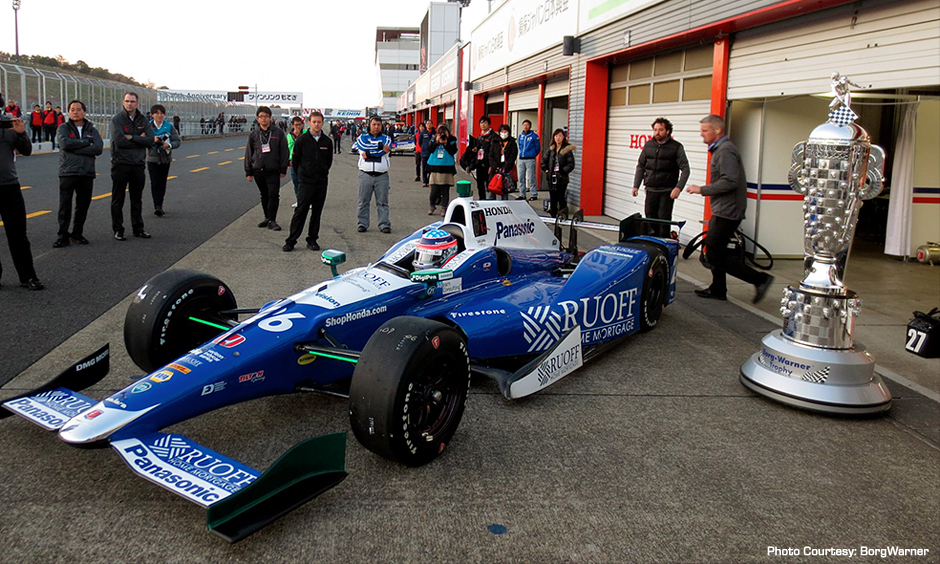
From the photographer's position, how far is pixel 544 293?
565 cm

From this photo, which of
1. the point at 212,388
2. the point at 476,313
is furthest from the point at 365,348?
the point at 476,313

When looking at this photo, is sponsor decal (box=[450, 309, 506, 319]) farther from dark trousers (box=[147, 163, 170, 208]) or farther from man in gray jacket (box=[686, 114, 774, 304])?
dark trousers (box=[147, 163, 170, 208])

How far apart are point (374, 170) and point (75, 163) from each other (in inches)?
171

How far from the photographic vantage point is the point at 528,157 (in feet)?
58.1

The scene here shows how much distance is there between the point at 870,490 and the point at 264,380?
10.5 ft

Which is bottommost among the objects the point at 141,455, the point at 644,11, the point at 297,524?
the point at 297,524

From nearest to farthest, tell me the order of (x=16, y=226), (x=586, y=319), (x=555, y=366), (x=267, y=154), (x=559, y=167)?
(x=555, y=366), (x=586, y=319), (x=16, y=226), (x=267, y=154), (x=559, y=167)

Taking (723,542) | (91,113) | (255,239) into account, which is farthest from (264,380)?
(91,113)

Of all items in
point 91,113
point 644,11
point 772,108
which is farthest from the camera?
point 91,113

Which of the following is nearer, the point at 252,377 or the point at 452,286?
the point at 252,377

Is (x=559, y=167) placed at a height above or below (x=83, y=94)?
below

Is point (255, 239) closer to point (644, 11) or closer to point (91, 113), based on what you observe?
point (644, 11)

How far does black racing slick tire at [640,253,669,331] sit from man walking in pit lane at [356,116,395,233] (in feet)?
20.4

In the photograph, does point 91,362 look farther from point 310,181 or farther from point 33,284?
point 310,181
